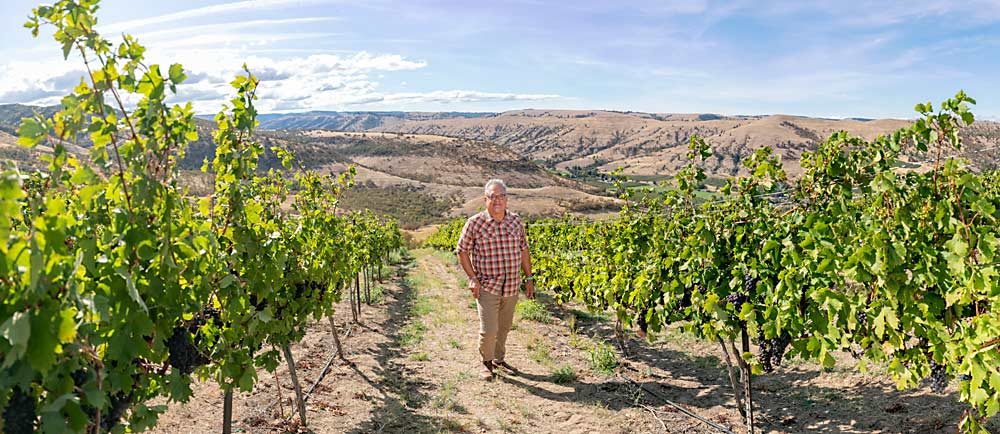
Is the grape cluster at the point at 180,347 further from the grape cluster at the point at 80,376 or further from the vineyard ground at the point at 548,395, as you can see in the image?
the vineyard ground at the point at 548,395

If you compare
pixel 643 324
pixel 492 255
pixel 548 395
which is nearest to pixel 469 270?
pixel 492 255

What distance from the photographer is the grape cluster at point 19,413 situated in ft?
7.64

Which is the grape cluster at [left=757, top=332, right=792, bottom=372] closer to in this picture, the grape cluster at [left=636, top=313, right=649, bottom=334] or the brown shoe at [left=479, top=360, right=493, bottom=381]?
the grape cluster at [left=636, top=313, right=649, bottom=334]

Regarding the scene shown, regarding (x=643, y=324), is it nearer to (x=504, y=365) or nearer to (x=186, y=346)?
(x=504, y=365)

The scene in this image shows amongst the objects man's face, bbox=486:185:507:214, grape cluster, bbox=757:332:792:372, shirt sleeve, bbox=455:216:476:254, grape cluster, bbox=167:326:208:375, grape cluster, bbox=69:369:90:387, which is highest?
man's face, bbox=486:185:507:214

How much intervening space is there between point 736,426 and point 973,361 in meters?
2.56

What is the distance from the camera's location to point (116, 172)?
2664 millimetres

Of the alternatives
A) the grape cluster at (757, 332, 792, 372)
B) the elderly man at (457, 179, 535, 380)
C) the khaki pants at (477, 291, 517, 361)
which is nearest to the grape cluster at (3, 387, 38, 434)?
the elderly man at (457, 179, 535, 380)

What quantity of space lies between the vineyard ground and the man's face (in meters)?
1.91

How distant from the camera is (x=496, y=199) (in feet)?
19.4

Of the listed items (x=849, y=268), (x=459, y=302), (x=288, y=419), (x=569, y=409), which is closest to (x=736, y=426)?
(x=569, y=409)

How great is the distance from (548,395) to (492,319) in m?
0.97

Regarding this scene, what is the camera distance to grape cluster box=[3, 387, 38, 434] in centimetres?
233

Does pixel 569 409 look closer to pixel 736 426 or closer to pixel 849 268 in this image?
pixel 736 426
